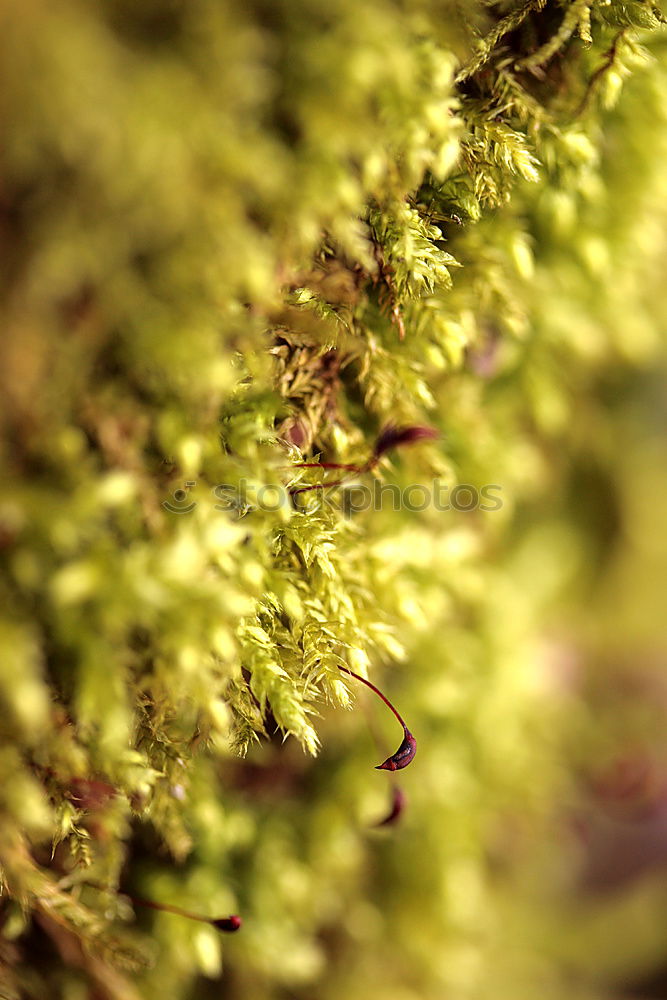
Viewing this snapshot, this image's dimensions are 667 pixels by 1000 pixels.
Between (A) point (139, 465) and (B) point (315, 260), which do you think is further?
(B) point (315, 260)

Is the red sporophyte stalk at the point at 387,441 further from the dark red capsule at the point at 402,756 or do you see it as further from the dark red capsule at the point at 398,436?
the dark red capsule at the point at 402,756

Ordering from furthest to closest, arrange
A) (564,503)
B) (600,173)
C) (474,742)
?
1. (564,503)
2. (474,742)
3. (600,173)

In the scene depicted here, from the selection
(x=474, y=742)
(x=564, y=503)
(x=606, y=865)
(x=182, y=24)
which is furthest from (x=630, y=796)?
(x=182, y=24)

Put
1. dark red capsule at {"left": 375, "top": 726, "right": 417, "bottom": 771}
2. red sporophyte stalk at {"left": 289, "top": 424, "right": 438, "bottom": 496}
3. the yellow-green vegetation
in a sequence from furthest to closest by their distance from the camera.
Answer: red sporophyte stalk at {"left": 289, "top": 424, "right": 438, "bottom": 496}
dark red capsule at {"left": 375, "top": 726, "right": 417, "bottom": 771}
the yellow-green vegetation

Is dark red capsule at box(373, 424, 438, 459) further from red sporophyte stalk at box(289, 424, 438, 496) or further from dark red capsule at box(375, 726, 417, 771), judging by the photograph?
dark red capsule at box(375, 726, 417, 771)

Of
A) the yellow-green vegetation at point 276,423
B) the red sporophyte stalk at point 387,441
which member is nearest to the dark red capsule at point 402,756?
the yellow-green vegetation at point 276,423

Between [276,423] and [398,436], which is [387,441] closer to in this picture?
[398,436]

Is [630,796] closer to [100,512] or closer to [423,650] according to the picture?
[423,650]

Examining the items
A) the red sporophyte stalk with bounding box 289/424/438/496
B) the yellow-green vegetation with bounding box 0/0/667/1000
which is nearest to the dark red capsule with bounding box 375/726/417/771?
the yellow-green vegetation with bounding box 0/0/667/1000
